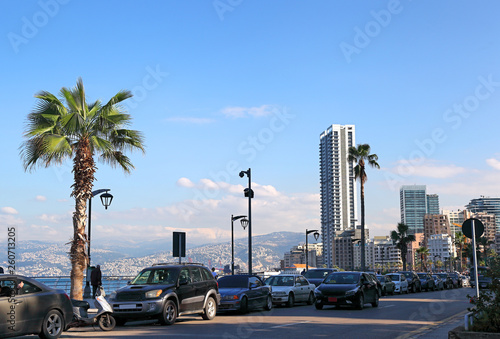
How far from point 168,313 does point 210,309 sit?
7.56ft

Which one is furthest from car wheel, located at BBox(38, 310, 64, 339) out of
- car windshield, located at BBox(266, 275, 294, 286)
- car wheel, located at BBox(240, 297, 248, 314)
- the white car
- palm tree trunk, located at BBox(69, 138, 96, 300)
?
car windshield, located at BBox(266, 275, 294, 286)

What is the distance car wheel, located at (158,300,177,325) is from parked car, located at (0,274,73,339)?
3334 millimetres

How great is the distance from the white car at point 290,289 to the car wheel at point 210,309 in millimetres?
6804

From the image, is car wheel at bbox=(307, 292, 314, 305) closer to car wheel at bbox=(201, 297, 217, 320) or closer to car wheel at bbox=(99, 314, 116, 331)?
car wheel at bbox=(201, 297, 217, 320)

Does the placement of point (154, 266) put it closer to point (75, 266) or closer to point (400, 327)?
point (75, 266)

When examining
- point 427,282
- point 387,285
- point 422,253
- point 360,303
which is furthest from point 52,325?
point 422,253

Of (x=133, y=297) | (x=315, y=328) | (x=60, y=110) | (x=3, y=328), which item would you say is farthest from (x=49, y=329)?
(x=60, y=110)

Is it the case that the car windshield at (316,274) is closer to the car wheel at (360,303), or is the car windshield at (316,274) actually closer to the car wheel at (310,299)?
the car wheel at (310,299)

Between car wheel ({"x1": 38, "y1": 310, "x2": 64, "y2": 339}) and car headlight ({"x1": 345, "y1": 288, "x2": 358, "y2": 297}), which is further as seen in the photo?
car headlight ({"x1": 345, "y1": 288, "x2": 358, "y2": 297})

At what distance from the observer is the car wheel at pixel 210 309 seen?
18.1 meters

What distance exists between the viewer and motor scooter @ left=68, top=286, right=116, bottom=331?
583 inches

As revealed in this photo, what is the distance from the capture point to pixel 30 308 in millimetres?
12094

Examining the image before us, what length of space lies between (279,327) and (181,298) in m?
3.28

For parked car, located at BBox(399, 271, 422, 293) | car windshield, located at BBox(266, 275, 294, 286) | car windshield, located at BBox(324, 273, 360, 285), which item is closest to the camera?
car windshield, located at BBox(324, 273, 360, 285)
